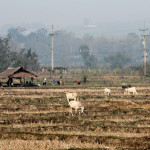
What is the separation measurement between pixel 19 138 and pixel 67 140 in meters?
1.90

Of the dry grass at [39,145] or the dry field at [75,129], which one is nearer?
the dry grass at [39,145]

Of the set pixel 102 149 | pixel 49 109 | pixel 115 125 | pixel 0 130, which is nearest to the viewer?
pixel 102 149

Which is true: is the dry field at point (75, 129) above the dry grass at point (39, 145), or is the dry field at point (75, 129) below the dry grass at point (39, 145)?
below

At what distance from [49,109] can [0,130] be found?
10.1 metres

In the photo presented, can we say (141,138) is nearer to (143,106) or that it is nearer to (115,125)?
(115,125)

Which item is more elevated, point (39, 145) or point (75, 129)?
point (39, 145)

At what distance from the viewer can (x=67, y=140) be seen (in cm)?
1628

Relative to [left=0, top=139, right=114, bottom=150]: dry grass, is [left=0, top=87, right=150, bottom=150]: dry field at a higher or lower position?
lower

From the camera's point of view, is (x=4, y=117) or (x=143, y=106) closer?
(x=4, y=117)

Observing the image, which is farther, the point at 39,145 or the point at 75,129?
the point at 75,129

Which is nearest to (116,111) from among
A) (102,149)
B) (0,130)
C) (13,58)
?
(0,130)

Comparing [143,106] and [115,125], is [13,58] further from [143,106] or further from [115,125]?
[115,125]

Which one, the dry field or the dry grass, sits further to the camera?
the dry field

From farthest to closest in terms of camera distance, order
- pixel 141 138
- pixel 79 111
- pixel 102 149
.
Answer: pixel 79 111
pixel 141 138
pixel 102 149
